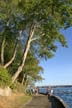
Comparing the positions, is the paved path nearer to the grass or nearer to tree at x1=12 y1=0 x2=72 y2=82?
the grass

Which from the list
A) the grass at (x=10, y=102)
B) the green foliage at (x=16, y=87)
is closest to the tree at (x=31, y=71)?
the green foliage at (x=16, y=87)

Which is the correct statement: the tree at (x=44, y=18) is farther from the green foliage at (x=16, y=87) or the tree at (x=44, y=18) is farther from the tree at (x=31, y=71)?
the tree at (x=31, y=71)

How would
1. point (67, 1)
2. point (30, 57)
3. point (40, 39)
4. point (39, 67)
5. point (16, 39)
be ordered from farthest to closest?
point (39, 67) → point (30, 57) → point (40, 39) → point (16, 39) → point (67, 1)

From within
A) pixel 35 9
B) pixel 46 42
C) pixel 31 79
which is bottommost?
pixel 31 79

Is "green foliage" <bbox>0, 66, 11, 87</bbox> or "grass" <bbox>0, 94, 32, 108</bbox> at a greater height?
"green foliage" <bbox>0, 66, 11, 87</bbox>

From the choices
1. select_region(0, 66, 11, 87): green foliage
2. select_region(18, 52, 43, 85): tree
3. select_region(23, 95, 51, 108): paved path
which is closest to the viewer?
select_region(23, 95, 51, 108): paved path

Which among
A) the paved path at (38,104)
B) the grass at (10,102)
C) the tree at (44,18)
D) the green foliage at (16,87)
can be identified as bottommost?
the paved path at (38,104)

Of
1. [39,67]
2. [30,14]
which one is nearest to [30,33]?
[30,14]

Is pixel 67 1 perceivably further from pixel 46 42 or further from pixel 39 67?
pixel 39 67

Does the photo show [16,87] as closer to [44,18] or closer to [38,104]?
[44,18]

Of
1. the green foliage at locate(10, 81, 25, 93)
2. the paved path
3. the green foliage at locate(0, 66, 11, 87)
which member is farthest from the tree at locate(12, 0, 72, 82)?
the paved path

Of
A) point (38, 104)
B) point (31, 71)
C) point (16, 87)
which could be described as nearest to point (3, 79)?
point (38, 104)

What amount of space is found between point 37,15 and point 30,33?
2.62 metres

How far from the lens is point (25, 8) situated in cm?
4384
